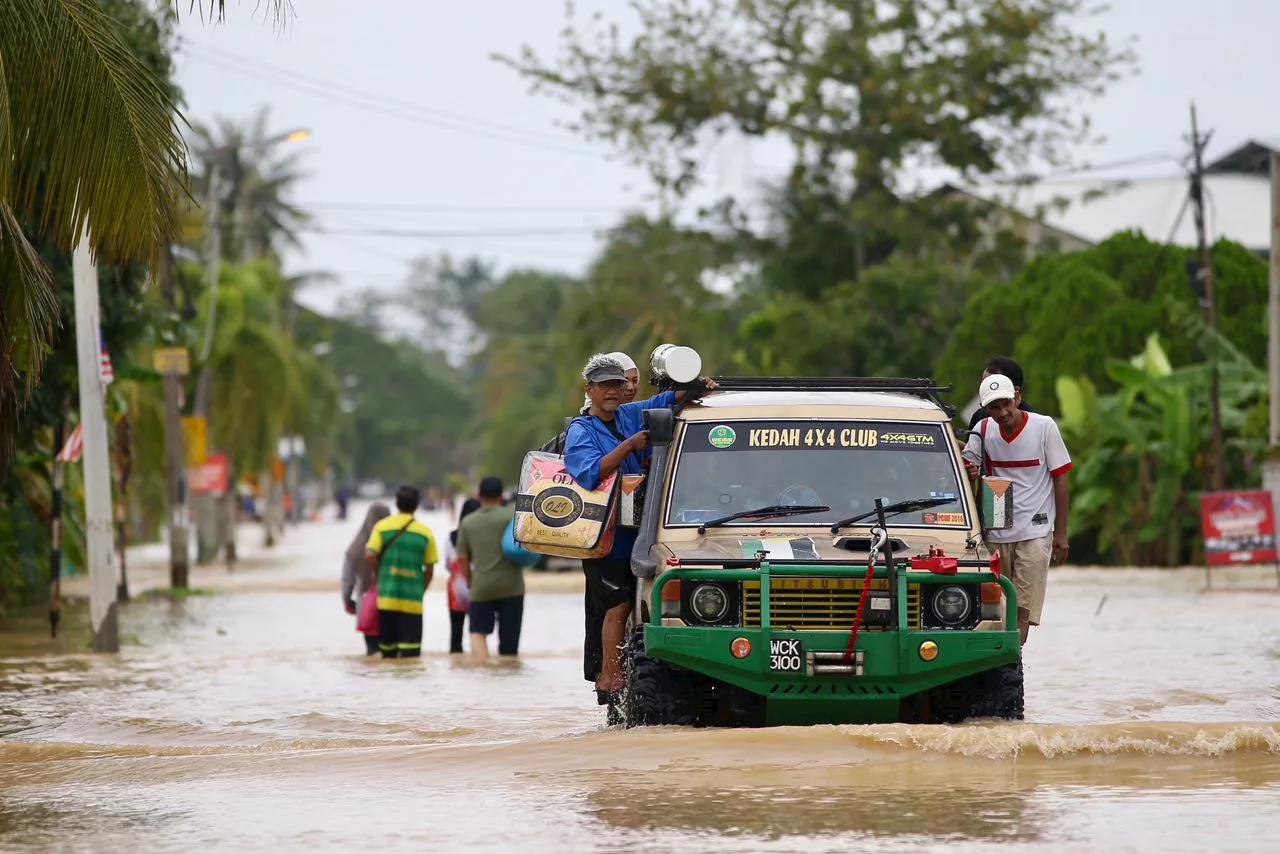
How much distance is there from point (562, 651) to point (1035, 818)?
11.7m

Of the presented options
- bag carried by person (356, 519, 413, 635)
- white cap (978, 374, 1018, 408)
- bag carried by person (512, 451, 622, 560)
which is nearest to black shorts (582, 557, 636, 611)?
bag carried by person (512, 451, 622, 560)

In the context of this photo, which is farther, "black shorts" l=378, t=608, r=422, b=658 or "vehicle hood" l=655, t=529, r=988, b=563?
"black shorts" l=378, t=608, r=422, b=658

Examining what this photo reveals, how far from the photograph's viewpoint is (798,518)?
10.8m

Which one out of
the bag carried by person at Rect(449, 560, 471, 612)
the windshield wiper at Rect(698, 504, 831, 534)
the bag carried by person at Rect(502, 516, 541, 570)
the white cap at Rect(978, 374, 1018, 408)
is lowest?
the bag carried by person at Rect(449, 560, 471, 612)

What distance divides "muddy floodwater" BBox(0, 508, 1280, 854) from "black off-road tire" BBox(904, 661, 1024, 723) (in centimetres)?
17

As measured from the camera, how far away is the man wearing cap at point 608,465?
11.0 meters

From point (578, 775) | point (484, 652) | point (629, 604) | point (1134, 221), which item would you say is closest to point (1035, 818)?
point (578, 775)

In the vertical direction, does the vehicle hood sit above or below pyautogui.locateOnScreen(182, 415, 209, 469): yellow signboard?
below

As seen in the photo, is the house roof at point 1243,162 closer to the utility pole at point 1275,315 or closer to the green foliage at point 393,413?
the utility pole at point 1275,315

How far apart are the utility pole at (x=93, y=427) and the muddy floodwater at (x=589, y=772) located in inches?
84.4

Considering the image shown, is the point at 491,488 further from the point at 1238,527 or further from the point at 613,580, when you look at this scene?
the point at 1238,527

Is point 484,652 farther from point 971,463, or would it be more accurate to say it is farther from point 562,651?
point 971,463

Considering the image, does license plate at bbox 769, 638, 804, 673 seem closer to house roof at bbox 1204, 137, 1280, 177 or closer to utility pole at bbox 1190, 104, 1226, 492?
utility pole at bbox 1190, 104, 1226, 492

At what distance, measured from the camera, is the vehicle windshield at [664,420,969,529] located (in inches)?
430
